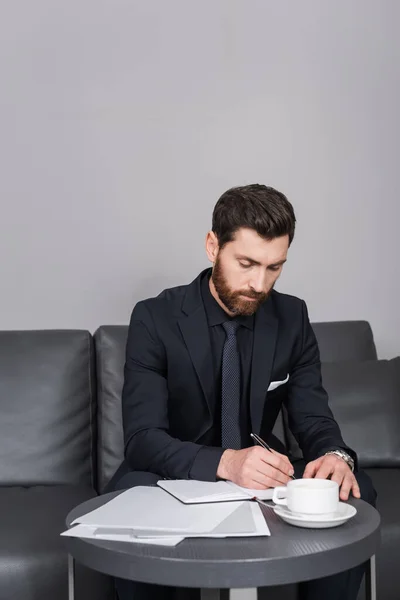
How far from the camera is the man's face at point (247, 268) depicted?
1896 mm

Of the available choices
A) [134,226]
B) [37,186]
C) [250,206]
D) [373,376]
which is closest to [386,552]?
[373,376]

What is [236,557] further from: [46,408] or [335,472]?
[46,408]

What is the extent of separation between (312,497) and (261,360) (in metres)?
0.71

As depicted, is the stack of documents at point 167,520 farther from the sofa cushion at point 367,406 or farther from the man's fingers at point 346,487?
the sofa cushion at point 367,406

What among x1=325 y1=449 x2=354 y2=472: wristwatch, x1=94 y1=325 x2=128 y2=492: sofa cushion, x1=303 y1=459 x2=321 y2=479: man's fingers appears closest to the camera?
x1=303 y1=459 x2=321 y2=479: man's fingers

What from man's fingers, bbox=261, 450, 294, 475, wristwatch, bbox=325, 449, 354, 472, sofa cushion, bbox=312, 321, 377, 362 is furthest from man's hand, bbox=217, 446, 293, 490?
sofa cushion, bbox=312, 321, 377, 362

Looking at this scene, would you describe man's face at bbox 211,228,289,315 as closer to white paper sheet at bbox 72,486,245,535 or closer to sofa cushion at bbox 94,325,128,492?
white paper sheet at bbox 72,486,245,535

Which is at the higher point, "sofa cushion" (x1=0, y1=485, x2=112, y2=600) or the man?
the man

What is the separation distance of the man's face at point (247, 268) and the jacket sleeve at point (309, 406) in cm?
23

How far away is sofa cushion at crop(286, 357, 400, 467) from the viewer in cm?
259

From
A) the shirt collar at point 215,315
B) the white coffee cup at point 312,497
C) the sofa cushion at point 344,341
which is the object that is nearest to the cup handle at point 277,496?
the white coffee cup at point 312,497

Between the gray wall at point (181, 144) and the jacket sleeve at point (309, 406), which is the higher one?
the gray wall at point (181, 144)

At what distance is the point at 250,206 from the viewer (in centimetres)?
192

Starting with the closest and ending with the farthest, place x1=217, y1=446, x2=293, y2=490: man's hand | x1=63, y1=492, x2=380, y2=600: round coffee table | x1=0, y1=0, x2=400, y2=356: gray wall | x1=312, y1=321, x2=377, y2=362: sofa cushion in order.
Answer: x1=63, y1=492, x2=380, y2=600: round coffee table
x1=217, y1=446, x2=293, y2=490: man's hand
x1=312, y1=321, x2=377, y2=362: sofa cushion
x1=0, y1=0, x2=400, y2=356: gray wall
